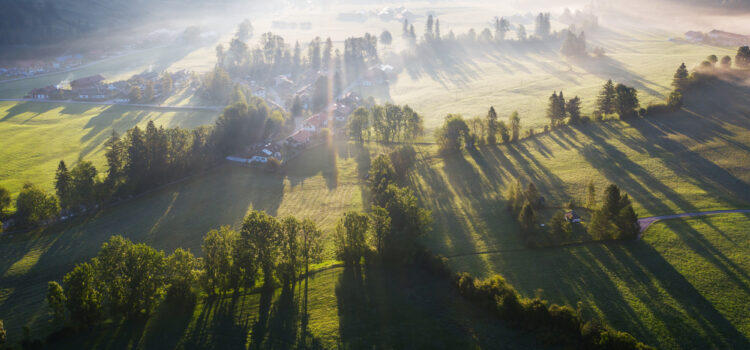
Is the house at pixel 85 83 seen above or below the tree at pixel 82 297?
above

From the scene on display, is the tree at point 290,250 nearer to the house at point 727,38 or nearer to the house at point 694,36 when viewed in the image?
the house at point 727,38

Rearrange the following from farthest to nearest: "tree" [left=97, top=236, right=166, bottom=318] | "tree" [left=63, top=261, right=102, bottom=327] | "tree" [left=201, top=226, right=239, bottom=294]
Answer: "tree" [left=201, top=226, right=239, bottom=294], "tree" [left=97, top=236, right=166, bottom=318], "tree" [left=63, top=261, right=102, bottom=327]

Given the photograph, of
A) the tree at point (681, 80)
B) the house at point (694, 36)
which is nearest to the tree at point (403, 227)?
the tree at point (681, 80)

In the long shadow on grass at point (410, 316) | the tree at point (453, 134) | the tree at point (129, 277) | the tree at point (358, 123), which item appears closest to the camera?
the long shadow on grass at point (410, 316)

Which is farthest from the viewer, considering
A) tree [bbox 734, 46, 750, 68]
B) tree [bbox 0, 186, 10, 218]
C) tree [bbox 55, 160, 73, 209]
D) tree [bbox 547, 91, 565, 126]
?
tree [bbox 734, 46, 750, 68]

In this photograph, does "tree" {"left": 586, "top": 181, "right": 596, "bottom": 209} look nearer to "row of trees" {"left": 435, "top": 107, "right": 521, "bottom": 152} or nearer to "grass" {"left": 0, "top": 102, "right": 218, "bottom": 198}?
"row of trees" {"left": 435, "top": 107, "right": 521, "bottom": 152}

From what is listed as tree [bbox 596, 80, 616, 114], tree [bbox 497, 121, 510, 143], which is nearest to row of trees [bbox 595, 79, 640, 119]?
tree [bbox 596, 80, 616, 114]
